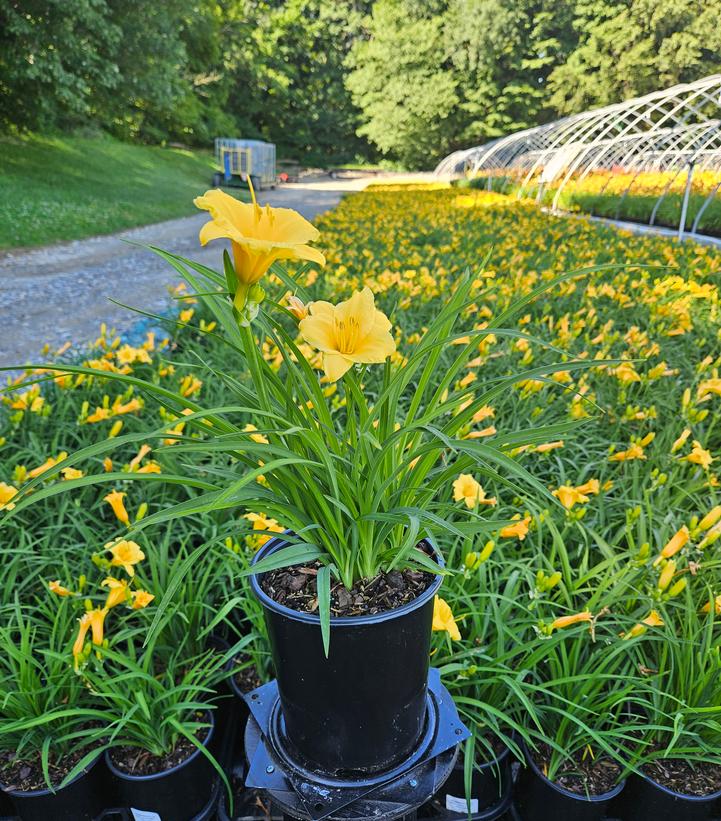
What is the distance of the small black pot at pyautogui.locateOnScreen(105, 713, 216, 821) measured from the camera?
3.72 feet

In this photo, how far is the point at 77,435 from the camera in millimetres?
2107

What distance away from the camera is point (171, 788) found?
3.78 ft

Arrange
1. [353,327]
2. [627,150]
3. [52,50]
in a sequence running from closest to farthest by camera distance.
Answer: [353,327], [52,50], [627,150]

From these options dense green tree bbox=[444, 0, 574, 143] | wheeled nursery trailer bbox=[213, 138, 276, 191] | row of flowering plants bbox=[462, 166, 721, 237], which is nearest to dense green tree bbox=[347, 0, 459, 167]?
dense green tree bbox=[444, 0, 574, 143]

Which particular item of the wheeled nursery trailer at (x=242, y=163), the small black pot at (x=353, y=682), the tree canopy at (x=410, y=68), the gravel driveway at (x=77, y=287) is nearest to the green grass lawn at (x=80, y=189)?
the gravel driveway at (x=77, y=287)

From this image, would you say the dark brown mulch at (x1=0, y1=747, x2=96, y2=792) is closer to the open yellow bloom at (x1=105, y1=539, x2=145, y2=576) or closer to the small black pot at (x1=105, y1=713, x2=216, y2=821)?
the small black pot at (x1=105, y1=713, x2=216, y2=821)

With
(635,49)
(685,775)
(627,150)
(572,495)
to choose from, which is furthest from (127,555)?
(635,49)

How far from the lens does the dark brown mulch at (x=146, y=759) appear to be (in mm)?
1161

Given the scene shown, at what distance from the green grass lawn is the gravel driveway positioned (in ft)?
1.84

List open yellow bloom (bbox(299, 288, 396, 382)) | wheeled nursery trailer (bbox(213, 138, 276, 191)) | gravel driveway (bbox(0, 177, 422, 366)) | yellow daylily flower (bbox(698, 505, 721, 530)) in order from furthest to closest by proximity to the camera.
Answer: wheeled nursery trailer (bbox(213, 138, 276, 191)) < gravel driveway (bbox(0, 177, 422, 366)) < yellow daylily flower (bbox(698, 505, 721, 530)) < open yellow bloom (bbox(299, 288, 396, 382))

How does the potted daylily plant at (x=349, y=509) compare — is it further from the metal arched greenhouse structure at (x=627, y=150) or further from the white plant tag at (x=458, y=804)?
the metal arched greenhouse structure at (x=627, y=150)

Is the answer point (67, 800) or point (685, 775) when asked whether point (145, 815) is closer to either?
point (67, 800)

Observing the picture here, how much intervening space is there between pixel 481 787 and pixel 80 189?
1384cm

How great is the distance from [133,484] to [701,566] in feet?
5.65
